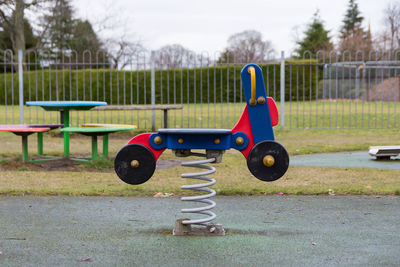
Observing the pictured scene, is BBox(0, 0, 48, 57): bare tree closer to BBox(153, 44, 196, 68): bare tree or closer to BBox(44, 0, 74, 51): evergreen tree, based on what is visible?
BBox(44, 0, 74, 51): evergreen tree

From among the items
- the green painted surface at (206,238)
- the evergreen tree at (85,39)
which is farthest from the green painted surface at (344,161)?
the evergreen tree at (85,39)

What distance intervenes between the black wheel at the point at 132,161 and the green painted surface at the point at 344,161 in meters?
4.43

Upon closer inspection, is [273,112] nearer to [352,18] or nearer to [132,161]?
[132,161]

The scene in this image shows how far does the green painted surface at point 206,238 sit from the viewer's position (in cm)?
310

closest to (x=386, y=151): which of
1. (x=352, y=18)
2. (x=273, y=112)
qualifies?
(x=273, y=112)

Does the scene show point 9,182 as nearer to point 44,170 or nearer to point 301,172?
point 44,170

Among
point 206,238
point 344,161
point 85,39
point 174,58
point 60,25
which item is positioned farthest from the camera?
point 85,39

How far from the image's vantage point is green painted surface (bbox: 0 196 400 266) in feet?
10.2

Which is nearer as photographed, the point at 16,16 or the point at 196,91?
the point at 196,91

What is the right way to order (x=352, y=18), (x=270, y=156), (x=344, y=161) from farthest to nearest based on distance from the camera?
(x=352, y=18) < (x=344, y=161) < (x=270, y=156)

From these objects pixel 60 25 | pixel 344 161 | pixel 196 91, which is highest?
pixel 60 25

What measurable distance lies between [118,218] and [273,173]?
1.47m

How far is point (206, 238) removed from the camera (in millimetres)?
3561

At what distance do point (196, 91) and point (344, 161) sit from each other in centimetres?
1548
